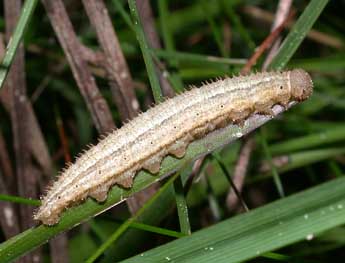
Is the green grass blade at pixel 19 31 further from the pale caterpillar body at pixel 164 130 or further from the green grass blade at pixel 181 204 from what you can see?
the green grass blade at pixel 181 204

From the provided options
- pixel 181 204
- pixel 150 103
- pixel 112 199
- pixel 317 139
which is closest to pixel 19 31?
pixel 112 199

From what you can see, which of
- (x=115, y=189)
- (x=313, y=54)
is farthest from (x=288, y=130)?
(x=115, y=189)

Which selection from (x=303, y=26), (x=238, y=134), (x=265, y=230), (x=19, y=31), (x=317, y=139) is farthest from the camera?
(x=317, y=139)

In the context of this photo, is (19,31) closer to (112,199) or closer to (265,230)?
(112,199)

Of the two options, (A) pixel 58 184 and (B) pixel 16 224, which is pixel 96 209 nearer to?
(A) pixel 58 184

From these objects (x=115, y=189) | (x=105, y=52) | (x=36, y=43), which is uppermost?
(x=36, y=43)

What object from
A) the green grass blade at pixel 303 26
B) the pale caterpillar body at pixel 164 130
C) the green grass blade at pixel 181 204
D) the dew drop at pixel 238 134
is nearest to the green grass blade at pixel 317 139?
the pale caterpillar body at pixel 164 130
